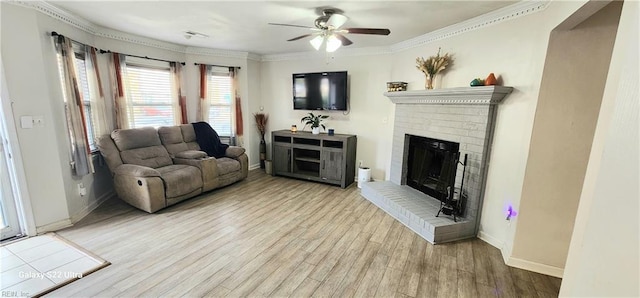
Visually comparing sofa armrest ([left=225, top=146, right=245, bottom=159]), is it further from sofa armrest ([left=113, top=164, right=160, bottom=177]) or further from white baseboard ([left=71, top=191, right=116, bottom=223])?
white baseboard ([left=71, top=191, right=116, bottom=223])

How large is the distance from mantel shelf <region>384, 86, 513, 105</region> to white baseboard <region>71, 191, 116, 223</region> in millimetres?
4288

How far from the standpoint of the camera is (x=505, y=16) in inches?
102

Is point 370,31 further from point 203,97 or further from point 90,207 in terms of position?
point 90,207

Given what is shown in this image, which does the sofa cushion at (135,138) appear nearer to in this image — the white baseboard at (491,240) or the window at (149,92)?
the window at (149,92)

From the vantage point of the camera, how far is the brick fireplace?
8.92ft

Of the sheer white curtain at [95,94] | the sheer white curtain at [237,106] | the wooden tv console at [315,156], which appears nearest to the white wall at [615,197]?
the wooden tv console at [315,156]

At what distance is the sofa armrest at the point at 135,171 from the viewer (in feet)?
10.5

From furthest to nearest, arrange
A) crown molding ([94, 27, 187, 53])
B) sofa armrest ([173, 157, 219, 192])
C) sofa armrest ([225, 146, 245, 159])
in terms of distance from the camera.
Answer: sofa armrest ([225, 146, 245, 159]) < sofa armrest ([173, 157, 219, 192]) < crown molding ([94, 27, 187, 53])

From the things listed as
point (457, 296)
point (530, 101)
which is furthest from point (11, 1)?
point (530, 101)

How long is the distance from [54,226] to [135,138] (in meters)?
1.41

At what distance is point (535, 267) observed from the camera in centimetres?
233

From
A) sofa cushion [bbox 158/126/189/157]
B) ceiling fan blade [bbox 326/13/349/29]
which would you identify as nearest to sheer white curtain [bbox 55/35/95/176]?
sofa cushion [bbox 158/126/189/157]

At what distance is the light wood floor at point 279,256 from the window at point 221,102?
6.37ft

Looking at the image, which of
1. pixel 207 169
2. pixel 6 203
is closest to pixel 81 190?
pixel 6 203
